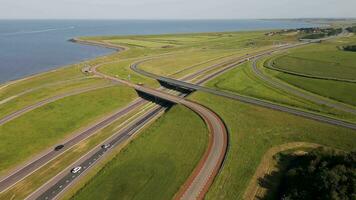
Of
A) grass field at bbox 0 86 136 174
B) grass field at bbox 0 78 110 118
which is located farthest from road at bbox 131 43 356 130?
grass field at bbox 0 78 110 118

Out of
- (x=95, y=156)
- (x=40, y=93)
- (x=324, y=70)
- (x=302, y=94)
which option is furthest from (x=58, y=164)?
(x=324, y=70)

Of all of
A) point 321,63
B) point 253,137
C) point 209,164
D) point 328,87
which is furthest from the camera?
point 321,63

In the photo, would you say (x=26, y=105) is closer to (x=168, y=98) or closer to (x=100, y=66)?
(x=168, y=98)

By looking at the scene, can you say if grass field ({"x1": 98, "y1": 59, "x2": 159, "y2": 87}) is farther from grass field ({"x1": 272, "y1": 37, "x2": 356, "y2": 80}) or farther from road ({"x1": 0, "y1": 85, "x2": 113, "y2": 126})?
grass field ({"x1": 272, "y1": 37, "x2": 356, "y2": 80})

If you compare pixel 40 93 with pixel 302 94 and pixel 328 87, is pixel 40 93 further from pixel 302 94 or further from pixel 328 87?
pixel 328 87

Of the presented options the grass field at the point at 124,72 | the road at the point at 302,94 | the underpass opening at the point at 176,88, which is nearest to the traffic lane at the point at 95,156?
the underpass opening at the point at 176,88

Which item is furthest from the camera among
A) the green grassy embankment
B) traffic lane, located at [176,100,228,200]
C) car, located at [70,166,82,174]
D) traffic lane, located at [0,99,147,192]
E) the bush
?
the green grassy embankment

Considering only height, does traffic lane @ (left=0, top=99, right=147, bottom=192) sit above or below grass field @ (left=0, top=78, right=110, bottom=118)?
below

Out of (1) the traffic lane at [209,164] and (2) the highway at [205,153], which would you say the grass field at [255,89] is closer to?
(2) the highway at [205,153]
